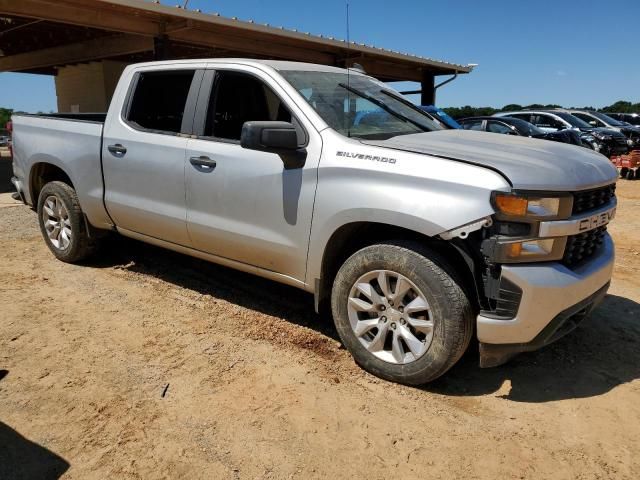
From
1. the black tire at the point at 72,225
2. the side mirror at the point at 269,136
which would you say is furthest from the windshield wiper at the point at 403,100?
the black tire at the point at 72,225

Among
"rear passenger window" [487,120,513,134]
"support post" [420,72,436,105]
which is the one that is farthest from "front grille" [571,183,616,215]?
→ "support post" [420,72,436,105]

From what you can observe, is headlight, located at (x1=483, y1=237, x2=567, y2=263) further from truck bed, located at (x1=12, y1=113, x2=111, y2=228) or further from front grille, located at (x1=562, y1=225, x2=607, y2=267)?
truck bed, located at (x1=12, y1=113, x2=111, y2=228)

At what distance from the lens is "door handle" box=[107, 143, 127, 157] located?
4414mm

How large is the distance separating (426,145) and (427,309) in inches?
38.3

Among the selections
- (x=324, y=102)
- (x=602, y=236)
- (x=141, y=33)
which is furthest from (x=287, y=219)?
(x=141, y=33)

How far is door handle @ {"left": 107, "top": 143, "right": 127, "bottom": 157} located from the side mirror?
1620 mm

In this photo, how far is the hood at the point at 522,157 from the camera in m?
2.73

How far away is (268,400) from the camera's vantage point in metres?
3.00

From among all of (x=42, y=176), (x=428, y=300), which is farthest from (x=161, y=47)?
(x=428, y=300)

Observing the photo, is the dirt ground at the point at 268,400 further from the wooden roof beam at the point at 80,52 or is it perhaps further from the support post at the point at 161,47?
the wooden roof beam at the point at 80,52

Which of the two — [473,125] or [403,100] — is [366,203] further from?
[473,125]

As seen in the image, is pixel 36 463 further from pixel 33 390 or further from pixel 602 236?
pixel 602 236

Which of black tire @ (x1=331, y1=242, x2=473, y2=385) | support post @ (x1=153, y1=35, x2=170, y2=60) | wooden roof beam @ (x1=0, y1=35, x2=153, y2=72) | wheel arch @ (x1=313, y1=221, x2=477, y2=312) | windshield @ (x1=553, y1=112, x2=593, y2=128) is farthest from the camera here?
windshield @ (x1=553, y1=112, x2=593, y2=128)

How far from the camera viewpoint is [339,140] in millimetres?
3266
